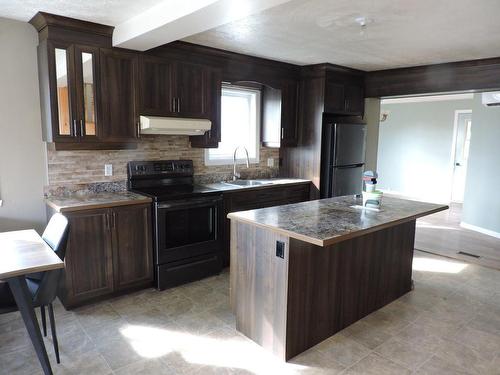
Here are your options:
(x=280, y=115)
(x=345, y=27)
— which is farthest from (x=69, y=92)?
(x=280, y=115)

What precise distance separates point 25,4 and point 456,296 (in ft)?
14.0

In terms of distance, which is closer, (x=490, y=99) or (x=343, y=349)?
(x=343, y=349)

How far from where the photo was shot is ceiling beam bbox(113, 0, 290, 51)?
2074mm

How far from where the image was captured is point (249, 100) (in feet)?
15.5

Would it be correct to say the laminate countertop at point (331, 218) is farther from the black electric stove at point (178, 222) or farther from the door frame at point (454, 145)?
the door frame at point (454, 145)

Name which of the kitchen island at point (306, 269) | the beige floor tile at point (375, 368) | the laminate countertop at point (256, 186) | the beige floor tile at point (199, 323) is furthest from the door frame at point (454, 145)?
the beige floor tile at point (199, 323)

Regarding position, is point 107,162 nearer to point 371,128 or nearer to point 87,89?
point 87,89

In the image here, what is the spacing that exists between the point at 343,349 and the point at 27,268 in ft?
6.61

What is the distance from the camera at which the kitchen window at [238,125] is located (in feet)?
14.5

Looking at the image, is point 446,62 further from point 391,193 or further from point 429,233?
point 391,193

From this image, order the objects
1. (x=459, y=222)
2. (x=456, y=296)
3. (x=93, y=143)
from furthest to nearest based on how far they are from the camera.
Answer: (x=459, y=222) < (x=456, y=296) < (x=93, y=143)

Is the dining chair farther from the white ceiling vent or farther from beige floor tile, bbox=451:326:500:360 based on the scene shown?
the white ceiling vent

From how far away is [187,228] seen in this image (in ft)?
11.4

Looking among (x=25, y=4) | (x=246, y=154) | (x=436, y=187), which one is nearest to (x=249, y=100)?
(x=246, y=154)
